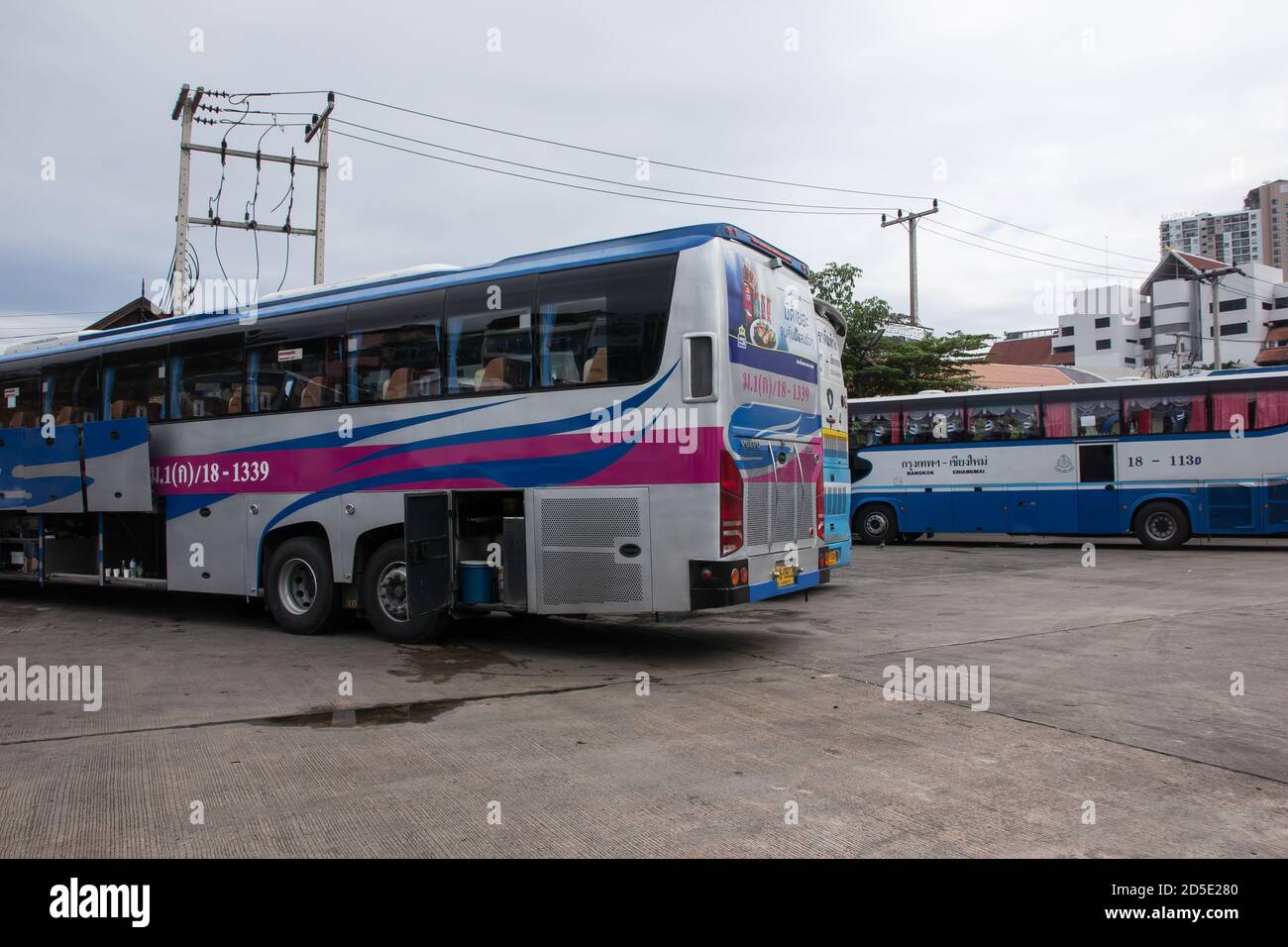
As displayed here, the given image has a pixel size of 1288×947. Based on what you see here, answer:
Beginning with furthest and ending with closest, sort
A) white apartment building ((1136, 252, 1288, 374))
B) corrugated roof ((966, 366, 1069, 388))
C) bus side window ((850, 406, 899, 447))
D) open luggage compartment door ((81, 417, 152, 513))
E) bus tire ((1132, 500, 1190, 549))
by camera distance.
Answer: white apartment building ((1136, 252, 1288, 374)) → corrugated roof ((966, 366, 1069, 388)) → bus side window ((850, 406, 899, 447)) → bus tire ((1132, 500, 1190, 549)) → open luggage compartment door ((81, 417, 152, 513))

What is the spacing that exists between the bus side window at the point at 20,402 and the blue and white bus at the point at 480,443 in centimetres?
153

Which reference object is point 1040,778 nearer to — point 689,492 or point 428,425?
point 689,492

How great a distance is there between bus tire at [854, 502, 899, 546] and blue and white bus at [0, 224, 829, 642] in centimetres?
1410

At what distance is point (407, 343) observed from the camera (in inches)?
372

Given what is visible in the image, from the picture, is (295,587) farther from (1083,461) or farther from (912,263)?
(912,263)

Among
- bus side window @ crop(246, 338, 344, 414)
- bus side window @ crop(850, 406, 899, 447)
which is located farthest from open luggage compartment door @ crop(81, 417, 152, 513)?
bus side window @ crop(850, 406, 899, 447)

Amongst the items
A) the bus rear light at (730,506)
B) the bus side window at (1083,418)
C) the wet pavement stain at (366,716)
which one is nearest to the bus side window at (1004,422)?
the bus side window at (1083,418)

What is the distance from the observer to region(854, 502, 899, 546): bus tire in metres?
23.5

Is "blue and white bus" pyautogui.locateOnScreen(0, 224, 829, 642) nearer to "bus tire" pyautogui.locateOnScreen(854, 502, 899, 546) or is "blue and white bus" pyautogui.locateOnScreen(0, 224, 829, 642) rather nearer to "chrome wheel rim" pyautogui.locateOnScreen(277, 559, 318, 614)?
"chrome wheel rim" pyautogui.locateOnScreen(277, 559, 318, 614)

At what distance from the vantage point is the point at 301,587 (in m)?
10.4

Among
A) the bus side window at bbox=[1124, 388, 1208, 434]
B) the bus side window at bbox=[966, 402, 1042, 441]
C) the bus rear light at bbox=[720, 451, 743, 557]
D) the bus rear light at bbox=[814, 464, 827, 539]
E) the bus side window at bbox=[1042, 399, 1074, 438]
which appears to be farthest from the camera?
the bus side window at bbox=[966, 402, 1042, 441]

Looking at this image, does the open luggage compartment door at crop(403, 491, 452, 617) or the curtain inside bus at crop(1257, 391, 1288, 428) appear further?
the curtain inside bus at crop(1257, 391, 1288, 428)

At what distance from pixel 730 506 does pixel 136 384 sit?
8128 millimetres

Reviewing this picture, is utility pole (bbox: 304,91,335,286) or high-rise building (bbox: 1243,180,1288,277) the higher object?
high-rise building (bbox: 1243,180,1288,277)
